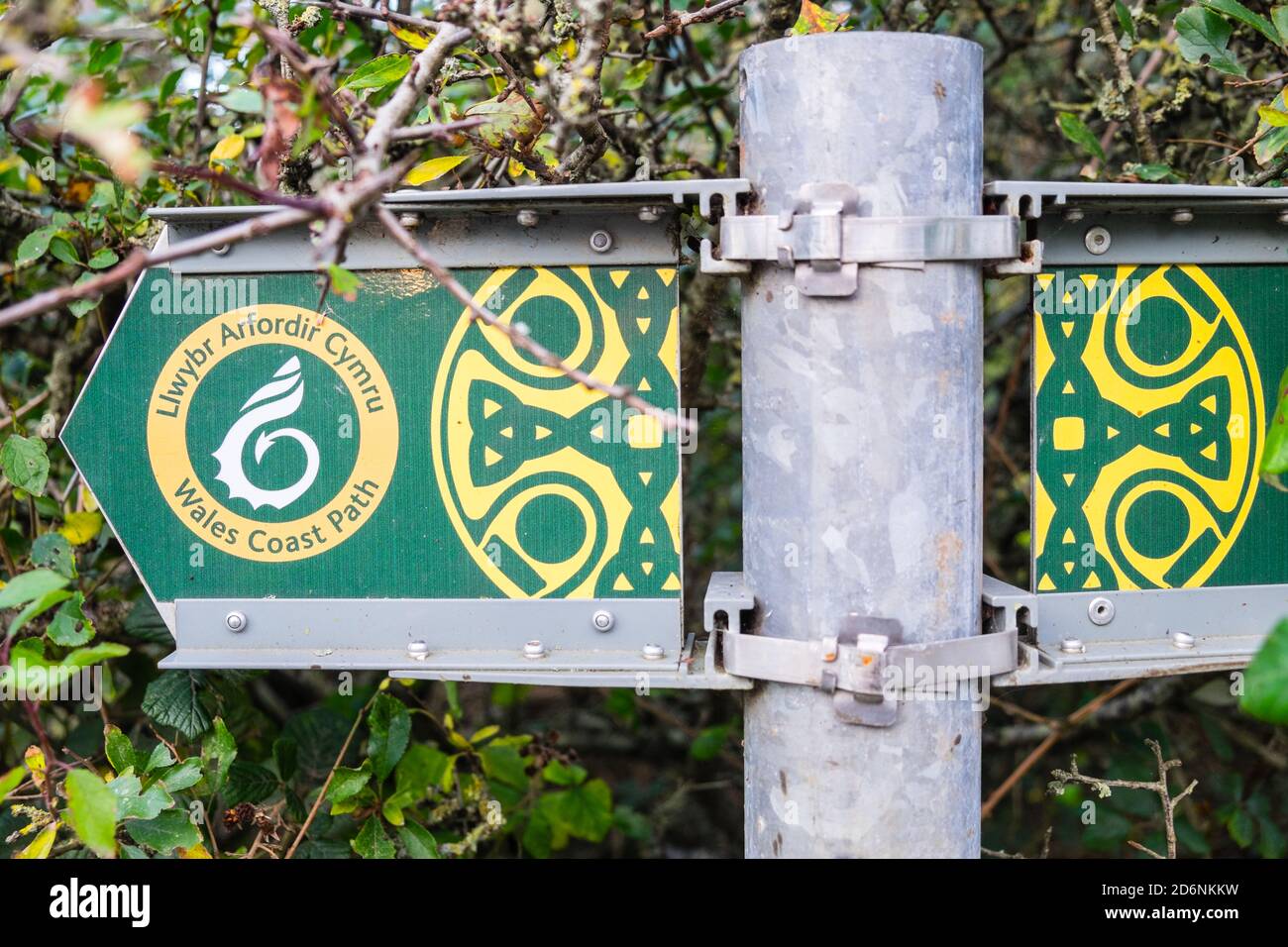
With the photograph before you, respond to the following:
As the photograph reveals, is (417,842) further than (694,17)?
Yes

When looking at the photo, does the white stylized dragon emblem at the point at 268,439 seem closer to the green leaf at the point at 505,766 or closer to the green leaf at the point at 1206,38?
the green leaf at the point at 505,766

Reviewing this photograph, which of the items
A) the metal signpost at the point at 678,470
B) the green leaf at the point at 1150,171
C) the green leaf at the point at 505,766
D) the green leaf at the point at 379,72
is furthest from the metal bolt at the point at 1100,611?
the green leaf at the point at 505,766

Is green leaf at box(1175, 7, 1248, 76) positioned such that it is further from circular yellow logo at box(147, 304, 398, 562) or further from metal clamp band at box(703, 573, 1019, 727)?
circular yellow logo at box(147, 304, 398, 562)

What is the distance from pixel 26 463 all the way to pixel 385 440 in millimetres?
653

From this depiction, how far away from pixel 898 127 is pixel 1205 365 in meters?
0.54

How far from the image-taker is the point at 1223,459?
1377mm

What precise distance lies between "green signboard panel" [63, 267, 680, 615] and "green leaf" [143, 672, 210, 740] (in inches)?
17.7

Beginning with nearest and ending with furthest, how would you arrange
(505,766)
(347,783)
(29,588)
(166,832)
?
(29,588) < (166,832) < (347,783) < (505,766)

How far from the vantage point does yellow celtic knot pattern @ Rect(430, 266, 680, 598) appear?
4.35 feet

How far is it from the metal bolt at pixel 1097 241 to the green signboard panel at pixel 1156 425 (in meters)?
0.03

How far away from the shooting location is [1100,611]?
4.42ft

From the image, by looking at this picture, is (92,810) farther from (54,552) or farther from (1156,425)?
(1156,425)

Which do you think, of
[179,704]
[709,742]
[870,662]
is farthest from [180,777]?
[709,742]

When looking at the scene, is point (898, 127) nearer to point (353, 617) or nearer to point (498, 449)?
point (498, 449)
